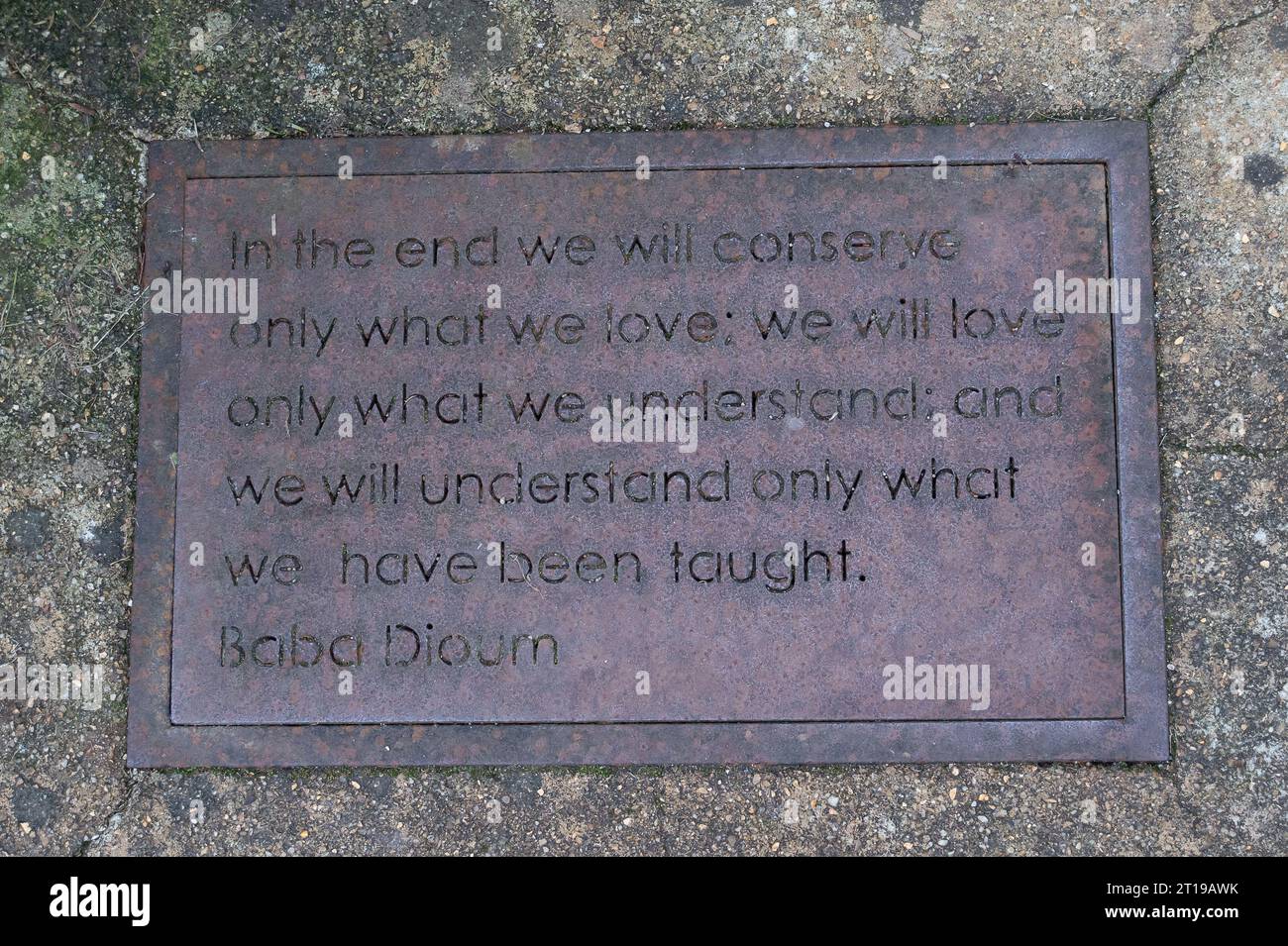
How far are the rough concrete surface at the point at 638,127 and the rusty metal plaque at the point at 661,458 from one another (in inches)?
3.5

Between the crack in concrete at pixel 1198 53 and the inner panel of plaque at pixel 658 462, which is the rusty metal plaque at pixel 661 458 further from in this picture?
the crack in concrete at pixel 1198 53

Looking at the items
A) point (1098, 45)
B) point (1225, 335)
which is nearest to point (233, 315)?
point (1098, 45)

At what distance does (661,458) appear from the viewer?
84.4 inches

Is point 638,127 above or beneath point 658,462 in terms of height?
above

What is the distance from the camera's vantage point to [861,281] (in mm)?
2158

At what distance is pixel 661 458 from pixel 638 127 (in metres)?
0.79

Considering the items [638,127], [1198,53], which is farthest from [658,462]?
[1198,53]

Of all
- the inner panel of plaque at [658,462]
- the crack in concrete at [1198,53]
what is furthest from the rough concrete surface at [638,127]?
the inner panel of plaque at [658,462]

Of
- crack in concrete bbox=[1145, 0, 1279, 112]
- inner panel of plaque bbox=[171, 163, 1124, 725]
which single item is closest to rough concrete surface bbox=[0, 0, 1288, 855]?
crack in concrete bbox=[1145, 0, 1279, 112]

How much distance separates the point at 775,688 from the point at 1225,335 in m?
1.31

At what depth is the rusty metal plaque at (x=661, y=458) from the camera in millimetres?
2105

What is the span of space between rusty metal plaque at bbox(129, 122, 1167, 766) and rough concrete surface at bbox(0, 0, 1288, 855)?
9 cm

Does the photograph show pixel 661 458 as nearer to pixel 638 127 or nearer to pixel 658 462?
pixel 658 462
